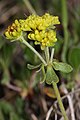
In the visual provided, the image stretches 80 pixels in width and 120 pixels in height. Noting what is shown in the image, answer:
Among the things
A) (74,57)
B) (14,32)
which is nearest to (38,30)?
(14,32)

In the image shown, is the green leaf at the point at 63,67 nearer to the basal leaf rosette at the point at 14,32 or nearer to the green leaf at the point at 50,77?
the green leaf at the point at 50,77

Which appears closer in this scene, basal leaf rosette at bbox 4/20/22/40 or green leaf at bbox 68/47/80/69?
basal leaf rosette at bbox 4/20/22/40

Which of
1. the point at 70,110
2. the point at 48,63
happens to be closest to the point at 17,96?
the point at 70,110

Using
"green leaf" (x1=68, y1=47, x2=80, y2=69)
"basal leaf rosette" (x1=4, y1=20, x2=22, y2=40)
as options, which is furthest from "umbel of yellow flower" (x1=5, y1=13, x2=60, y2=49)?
"green leaf" (x1=68, y1=47, x2=80, y2=69)

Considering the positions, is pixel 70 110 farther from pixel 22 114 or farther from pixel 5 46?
pixel 5 46

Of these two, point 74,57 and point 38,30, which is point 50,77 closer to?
point 38,30

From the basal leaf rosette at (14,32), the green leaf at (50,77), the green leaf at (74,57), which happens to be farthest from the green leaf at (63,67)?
the green leaf at (74,57)

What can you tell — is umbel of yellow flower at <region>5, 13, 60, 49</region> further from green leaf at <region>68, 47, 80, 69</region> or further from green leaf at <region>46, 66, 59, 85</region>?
green leaf at <region>68, 47, 80, 69</region>

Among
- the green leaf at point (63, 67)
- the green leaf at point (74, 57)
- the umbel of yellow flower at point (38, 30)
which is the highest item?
the umbel of yellow flower at point (38, 30)
